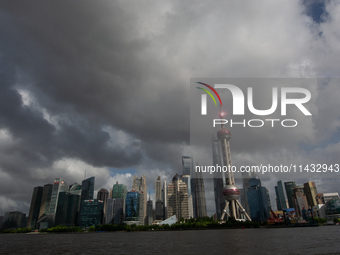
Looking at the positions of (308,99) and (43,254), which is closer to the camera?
(43,254)

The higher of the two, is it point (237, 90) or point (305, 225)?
point (237, 90)

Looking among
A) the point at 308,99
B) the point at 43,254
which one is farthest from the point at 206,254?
the point at 308,99

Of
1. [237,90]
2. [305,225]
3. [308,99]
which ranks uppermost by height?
[237,90]

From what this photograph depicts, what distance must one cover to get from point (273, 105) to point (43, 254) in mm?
59102

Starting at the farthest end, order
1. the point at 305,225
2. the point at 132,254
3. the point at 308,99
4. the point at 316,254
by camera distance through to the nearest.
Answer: the point at 305,225, the point at 308,99, the point at 132,254, the point at 316,254

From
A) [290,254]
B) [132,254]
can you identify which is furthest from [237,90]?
[132,254]

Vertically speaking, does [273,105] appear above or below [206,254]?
above

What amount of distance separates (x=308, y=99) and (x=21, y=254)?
227ft

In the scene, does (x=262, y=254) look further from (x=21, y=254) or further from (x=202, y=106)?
(x=21, y=254)

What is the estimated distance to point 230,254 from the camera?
3659 cm

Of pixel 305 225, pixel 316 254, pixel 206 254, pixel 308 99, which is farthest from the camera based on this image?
pixel 305 225

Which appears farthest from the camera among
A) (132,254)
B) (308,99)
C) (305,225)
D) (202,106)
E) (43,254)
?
(305,225)

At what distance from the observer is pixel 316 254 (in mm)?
34625

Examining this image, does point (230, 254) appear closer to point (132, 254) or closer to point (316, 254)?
point (316, 254)
